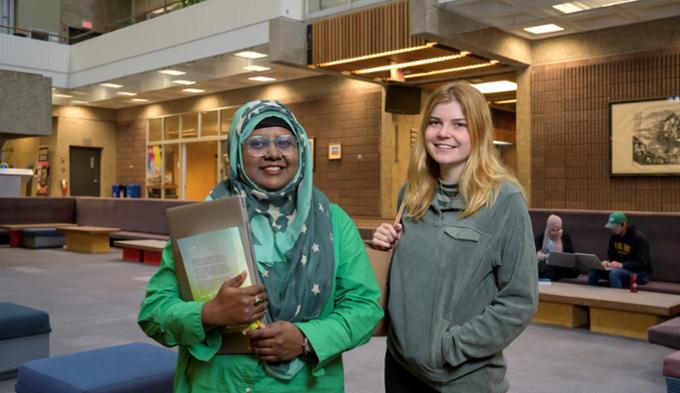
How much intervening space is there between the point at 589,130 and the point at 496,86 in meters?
3.34

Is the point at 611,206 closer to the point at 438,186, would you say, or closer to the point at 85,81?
the point at 438,186

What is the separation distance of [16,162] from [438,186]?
23647 mm

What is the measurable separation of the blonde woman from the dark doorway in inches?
806

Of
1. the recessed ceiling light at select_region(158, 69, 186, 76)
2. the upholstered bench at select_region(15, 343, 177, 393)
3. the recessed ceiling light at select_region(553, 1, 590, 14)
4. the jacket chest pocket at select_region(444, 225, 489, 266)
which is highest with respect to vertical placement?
the recessed ceiling light at select_region(158, 69, 186, 76)

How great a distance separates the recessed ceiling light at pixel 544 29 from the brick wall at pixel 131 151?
44.3ft

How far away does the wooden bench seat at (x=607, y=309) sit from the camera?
5.52m

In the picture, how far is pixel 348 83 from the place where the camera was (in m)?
14.2

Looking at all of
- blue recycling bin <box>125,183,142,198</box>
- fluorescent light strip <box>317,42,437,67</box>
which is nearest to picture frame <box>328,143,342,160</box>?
fluorescent light strip <box>317,42,437,67</box>

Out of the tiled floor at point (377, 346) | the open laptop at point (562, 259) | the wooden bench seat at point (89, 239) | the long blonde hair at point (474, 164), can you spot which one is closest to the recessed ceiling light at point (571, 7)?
the open laptop at point (562, 259)

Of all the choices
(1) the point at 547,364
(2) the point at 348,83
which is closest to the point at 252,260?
(1) the point at 547,364

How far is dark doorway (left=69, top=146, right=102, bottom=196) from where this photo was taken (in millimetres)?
20500

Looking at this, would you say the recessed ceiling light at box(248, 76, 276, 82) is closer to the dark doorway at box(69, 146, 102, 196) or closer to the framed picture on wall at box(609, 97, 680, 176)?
the framed picture on wall at box(609, 97, 680, 176)

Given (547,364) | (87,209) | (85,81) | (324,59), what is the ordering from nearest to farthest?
(547,364) < (324,59) < (87,209) < (85,81)

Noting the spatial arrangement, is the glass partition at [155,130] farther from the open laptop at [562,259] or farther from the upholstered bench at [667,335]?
the upholstered bench at [667,335]
